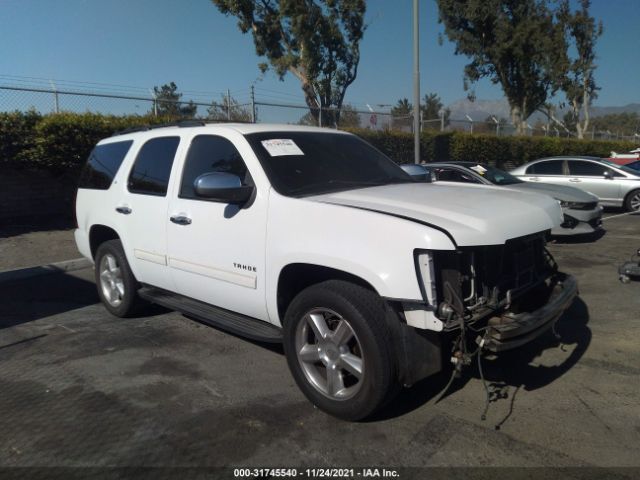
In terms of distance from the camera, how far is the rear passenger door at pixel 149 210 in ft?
15.1

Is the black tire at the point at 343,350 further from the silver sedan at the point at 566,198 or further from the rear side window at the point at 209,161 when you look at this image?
the silver sedan at the point at 566,198

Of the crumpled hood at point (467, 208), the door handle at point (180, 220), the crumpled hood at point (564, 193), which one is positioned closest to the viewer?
the crumpled hood at point (467, 208)

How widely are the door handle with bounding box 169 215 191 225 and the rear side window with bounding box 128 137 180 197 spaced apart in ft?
1.04

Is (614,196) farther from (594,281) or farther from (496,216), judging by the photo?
(496,216)

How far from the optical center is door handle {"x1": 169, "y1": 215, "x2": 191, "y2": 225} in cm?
425

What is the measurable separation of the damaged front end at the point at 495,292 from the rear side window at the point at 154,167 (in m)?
2.65

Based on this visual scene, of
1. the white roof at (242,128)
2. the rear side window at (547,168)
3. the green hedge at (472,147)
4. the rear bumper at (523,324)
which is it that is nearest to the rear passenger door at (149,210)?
the white roof at (242,128)

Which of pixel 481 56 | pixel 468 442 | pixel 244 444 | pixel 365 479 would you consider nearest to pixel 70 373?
pixel 244 444

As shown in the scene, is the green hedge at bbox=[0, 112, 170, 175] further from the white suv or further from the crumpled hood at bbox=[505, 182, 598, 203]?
the crumpled hood at bbox=[505, 182, 598, 203]

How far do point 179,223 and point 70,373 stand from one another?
56.6 inches

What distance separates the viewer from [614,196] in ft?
42.9

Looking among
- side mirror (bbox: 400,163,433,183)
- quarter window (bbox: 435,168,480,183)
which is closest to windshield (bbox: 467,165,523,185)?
quarter window (bbox: 435,168,480,183)

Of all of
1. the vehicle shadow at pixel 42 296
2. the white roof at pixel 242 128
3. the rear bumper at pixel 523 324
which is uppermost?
the white roof at pixel 242 128

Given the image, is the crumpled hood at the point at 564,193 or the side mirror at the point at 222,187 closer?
the side mirror at the point at 222,187
